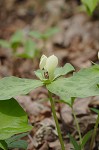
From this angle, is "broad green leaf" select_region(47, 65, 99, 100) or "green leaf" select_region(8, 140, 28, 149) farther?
"green leaf" select_region(8, 140, 28, 149)

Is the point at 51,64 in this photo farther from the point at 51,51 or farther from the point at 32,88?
the point at 51,51

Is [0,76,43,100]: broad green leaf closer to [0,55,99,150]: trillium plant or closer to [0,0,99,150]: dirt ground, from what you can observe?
[0,55,99,150]: trillium plant

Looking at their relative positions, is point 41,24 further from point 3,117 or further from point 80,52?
point 3,117

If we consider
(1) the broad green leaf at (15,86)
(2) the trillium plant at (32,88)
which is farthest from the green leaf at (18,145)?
(1) the broad green leaf at (15,86)

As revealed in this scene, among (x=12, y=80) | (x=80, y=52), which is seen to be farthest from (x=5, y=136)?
(x=80, y=52)

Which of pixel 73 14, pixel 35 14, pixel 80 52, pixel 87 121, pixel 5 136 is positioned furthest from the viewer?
pixel 35 14

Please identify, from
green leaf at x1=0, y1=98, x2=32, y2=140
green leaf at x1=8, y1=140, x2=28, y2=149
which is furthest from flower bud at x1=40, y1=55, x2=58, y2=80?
green leaf at x1=8, y1=140, x2=28, y2=149

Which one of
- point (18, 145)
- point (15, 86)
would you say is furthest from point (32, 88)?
point (18, 145)

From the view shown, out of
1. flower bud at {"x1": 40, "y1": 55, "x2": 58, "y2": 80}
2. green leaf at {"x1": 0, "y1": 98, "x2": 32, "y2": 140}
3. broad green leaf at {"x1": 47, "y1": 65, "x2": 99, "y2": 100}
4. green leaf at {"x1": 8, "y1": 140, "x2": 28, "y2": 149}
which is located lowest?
green leaf at {"x1": 8, "y1": 140, "x2": 28, "y2": 149}
